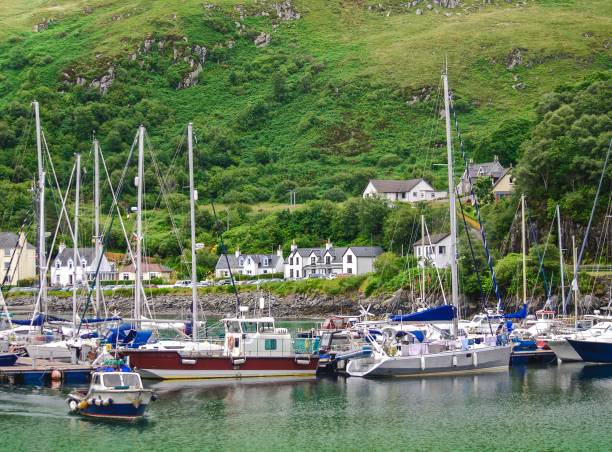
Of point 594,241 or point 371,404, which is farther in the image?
point 594,241

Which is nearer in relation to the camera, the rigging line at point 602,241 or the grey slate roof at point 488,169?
the rigging line at point 602,241

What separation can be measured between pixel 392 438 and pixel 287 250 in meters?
114

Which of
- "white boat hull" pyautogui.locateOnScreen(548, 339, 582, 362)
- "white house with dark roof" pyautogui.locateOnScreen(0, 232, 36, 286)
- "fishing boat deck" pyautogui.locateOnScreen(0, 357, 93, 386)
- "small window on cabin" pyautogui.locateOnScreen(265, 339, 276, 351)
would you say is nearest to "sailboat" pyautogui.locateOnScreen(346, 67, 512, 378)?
"small window on cabin" pyautogui.locateOnScreen(265, 339, 276, 351)

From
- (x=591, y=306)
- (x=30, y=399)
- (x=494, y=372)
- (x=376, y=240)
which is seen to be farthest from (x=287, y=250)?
(x=30, y=399)

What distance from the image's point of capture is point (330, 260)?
14425cm

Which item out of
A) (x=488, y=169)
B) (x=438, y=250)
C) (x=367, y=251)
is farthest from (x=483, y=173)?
(x=438, y=250)

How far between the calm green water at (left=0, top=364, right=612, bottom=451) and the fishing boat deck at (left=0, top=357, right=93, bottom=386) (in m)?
2.16

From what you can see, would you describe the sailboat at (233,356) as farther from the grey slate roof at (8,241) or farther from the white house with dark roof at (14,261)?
the grey slate roof at (8,241)

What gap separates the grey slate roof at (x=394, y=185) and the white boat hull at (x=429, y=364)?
354 ft

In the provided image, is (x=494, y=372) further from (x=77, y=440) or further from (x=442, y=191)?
(x=442, y=191)

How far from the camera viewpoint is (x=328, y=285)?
423ft

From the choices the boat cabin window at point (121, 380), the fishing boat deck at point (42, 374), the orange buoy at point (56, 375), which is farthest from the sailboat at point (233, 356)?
the boat cabin window at point (121, 380)

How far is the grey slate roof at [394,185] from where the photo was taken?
170 meters

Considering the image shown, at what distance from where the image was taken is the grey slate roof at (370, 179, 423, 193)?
558 feet
